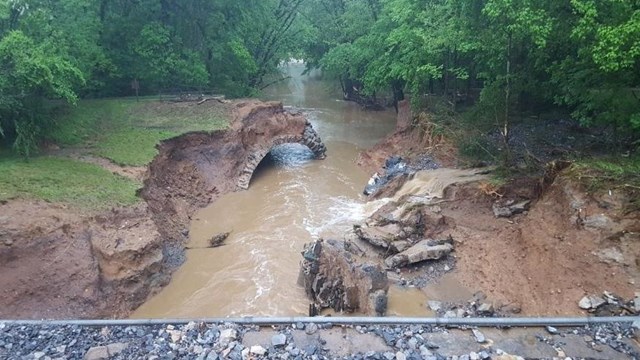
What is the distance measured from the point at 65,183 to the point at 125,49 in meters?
10.7

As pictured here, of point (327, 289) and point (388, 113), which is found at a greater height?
point (388, 113)

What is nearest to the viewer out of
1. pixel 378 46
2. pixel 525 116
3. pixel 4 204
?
pixel 4 204

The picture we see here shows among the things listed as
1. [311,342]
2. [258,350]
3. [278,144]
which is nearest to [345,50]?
[278,144]

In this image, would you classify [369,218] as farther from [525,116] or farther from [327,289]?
[525,116]

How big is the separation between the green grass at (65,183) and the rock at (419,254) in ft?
25.3

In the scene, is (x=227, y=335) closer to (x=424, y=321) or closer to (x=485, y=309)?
(x=424, y=321)

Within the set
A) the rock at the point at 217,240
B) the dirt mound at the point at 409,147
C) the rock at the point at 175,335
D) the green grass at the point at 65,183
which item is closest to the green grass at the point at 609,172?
the dirt mound at the point at 409,147

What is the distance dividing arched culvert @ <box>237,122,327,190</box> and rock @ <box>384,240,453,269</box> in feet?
28.0


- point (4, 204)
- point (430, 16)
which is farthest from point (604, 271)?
point (4, 204)

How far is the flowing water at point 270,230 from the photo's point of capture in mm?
12070

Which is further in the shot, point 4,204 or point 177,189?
point 177,189

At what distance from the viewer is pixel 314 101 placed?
37.9 metres

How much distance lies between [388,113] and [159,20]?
16149 millimetres

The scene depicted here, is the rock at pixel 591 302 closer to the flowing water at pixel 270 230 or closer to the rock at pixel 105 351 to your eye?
the flowing water at pixel 270 230
